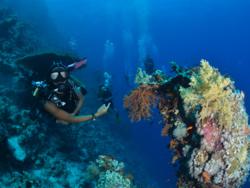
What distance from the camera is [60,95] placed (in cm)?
666

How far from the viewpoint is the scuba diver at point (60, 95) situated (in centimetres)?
645

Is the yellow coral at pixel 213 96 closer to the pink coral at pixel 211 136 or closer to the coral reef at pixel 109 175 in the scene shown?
the pink coral at pixel 211 136

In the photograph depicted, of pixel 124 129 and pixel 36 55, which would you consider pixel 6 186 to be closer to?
pixel 36 55

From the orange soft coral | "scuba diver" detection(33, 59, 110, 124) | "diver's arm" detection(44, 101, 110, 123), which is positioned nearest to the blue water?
"scuba diver" detection(33, 59, 110, 124)

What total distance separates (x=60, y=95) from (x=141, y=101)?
1.60m

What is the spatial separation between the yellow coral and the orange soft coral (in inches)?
43.6

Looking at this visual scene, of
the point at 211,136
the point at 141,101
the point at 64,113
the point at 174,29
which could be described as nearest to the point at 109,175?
the point at 64,113

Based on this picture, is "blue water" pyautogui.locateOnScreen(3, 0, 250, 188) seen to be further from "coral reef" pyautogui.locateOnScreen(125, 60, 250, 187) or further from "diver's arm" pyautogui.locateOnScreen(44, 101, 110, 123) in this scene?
"coral reef" pyautogui.locateOnScreen(125, 60, 250, 187)

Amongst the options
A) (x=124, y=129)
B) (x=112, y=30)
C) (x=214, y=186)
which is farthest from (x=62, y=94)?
(x=112, y=30)

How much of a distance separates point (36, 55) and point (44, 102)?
4.61 meters

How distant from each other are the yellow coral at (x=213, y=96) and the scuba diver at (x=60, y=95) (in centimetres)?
202

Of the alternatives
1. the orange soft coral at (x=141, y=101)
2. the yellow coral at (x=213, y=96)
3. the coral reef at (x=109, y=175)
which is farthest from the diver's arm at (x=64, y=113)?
the yellow coral at (x=213, y=96)

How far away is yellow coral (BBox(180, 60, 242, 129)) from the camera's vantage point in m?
5.07

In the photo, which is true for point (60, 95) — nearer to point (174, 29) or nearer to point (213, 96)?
point (213, 96)
